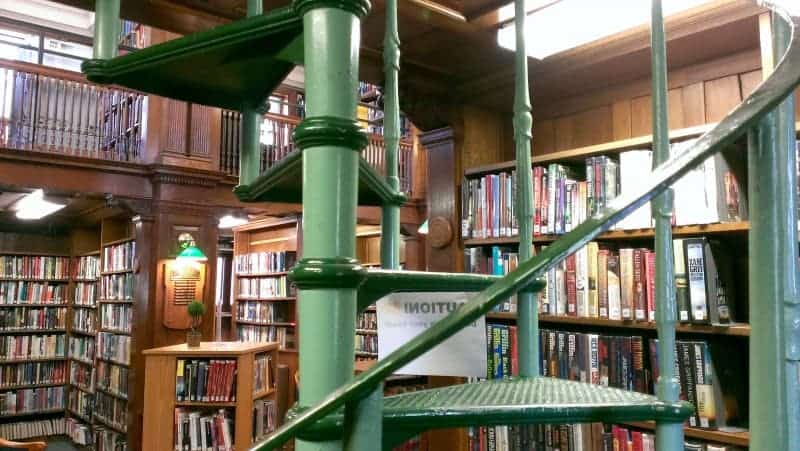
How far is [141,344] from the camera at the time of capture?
501 cm

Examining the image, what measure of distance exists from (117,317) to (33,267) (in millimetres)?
1894

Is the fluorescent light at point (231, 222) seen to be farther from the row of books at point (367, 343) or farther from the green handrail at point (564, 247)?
the green handrail at point (564, 247)

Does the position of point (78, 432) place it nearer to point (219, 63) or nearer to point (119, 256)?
point (119, 256)

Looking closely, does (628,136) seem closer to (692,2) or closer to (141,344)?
(692,2)

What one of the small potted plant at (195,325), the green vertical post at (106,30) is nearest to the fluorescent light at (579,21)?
the green vertical post at (106,30)

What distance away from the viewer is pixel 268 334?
6.91 meters

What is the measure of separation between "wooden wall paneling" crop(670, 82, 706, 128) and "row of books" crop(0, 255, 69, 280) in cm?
714

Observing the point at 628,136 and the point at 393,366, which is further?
the point at 628,136

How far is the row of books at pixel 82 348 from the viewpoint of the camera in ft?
21.8

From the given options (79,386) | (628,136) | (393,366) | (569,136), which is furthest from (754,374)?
(79,386)

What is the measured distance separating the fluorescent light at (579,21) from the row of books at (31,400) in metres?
6.93

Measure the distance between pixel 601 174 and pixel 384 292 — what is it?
154 cm

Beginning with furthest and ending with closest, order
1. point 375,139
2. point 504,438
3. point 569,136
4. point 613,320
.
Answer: point 375,139 → point 569,136 → point 504,438 → point 613,320

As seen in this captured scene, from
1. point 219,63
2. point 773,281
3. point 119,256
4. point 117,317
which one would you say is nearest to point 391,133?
point 219,63
